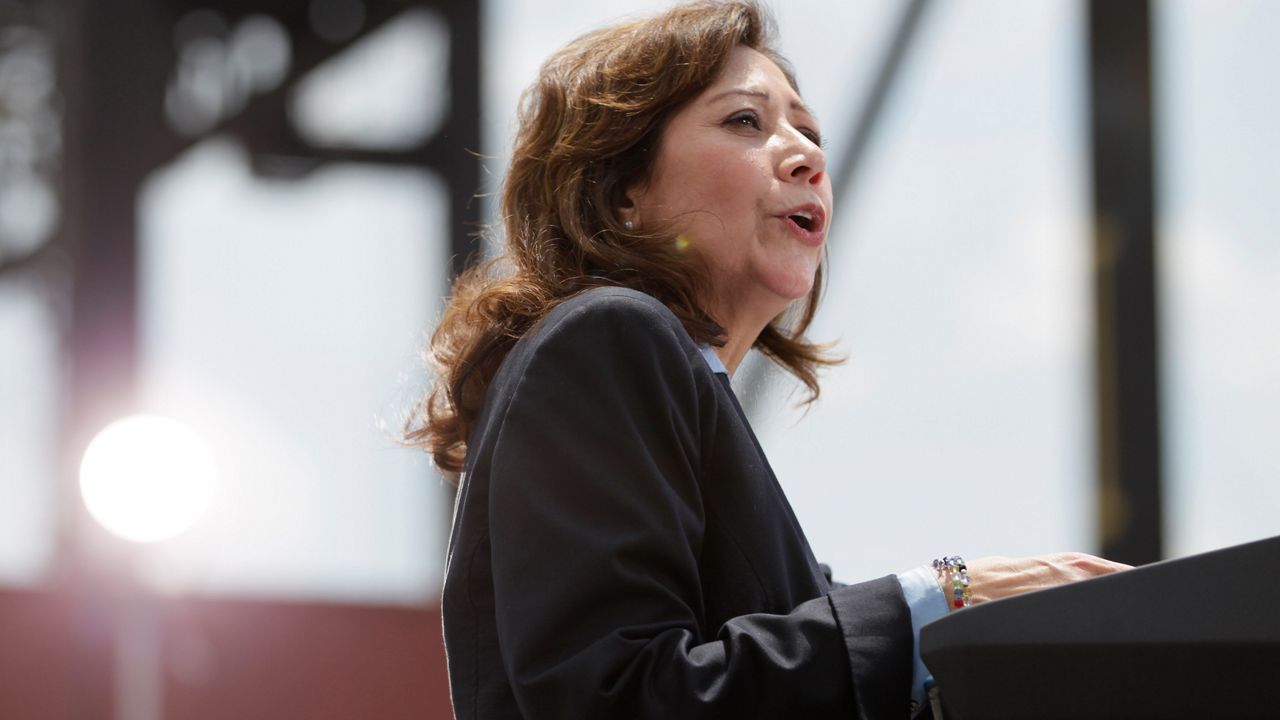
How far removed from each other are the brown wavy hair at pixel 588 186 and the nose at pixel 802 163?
0.12m

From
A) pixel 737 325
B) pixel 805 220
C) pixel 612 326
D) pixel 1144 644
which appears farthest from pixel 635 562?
pixel 805 220

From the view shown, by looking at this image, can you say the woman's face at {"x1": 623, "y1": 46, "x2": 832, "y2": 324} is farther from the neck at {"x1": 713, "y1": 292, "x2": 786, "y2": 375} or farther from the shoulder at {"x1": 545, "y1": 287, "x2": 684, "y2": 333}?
the shoulder at {"x1": 545, "y1": 287, "x2": 684, "y2": 333}

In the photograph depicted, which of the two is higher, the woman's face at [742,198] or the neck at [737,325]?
the woman's face at [742,198]

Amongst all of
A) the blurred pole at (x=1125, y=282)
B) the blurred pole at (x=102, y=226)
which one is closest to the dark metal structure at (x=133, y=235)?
the blurred pole at (x=102, y=226)

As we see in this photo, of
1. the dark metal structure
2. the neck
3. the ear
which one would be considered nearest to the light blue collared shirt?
the neck

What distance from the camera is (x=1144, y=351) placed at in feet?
10.0

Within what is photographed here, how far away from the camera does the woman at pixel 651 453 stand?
3.78 feet

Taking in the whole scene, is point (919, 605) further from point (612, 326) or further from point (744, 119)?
point (744, 119)

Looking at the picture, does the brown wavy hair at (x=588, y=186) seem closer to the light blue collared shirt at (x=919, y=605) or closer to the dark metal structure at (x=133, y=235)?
the light blue collared shirt at (x=919, y=605)

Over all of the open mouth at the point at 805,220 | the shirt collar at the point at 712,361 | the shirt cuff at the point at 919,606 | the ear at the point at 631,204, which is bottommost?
the shirt cuff at the point at 919,606

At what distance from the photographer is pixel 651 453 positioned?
1.24 meters

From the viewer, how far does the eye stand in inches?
66.4

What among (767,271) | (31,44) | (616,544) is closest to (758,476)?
(616,544)

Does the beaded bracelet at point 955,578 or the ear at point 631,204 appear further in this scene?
the ear at point 631,204
